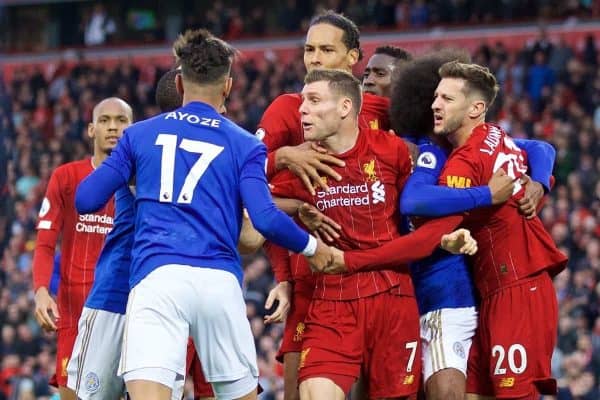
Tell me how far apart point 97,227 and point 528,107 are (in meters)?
13.4

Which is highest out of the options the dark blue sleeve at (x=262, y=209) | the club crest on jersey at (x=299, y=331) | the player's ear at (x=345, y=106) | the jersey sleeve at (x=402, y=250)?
the player's ear at (x=345, y=106)

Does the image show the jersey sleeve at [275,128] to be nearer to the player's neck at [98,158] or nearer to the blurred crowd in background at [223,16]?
the player's neck at [98,158]

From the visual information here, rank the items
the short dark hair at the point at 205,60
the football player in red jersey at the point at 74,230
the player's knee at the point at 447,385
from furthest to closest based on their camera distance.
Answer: the football player in red jersey at the point at 74,230, the player's knee at the point at 447,385, the short dark hair at the point at 205,60

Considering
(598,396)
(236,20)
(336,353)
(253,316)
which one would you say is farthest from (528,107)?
(336,353)

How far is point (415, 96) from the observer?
8180 millimetres

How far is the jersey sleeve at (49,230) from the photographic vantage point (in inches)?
368

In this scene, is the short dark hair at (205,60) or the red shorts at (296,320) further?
the red shorts at (296,320)

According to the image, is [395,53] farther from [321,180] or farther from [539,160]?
[321,180]

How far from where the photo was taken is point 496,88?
816 centimetres

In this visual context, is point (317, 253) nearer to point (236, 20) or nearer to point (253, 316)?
point (253, 316)

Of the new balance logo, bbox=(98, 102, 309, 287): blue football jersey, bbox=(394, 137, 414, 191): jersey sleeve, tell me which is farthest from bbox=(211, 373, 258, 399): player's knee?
bbox=(394, 137, 414, 191): jersey sleeve

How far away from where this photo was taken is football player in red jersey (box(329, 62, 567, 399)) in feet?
26.0

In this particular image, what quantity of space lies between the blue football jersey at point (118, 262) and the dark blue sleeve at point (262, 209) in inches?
34.7

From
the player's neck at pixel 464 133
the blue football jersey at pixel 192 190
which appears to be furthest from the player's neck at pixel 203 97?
the player's neck at pixel 464 133
